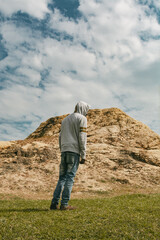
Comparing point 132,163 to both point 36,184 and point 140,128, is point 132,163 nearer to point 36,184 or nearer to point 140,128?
point 140,128

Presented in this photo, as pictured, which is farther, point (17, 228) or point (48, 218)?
point (48, 218)

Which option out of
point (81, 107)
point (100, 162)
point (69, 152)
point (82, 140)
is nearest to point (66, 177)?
point (69, 152)

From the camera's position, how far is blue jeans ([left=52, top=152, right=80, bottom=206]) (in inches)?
236

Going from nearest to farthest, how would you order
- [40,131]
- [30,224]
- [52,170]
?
[30,224] → [52,170] → [40,131]

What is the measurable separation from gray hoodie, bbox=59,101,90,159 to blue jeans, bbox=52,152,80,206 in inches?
7.6

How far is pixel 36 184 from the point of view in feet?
43.3

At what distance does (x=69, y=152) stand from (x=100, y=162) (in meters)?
11.3

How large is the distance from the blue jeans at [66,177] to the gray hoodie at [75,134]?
0.63 feet

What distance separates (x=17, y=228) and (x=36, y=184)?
30.2 feet

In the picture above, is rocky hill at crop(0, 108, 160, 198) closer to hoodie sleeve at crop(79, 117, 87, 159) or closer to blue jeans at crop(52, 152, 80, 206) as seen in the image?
blue jeans at crop(52, 152, 80, 206)

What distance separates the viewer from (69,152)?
6195 mm

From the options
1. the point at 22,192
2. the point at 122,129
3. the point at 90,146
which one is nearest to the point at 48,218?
the point at 22,192

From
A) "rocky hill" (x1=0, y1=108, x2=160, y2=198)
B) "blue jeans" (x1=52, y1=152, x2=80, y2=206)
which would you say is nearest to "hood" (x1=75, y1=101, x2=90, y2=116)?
"blue jeans" (x1=52, y1=152, x2=80, y2=206)

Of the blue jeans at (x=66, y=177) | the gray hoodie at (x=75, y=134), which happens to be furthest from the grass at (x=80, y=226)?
the gray hoodie at (x=75, y=134)
